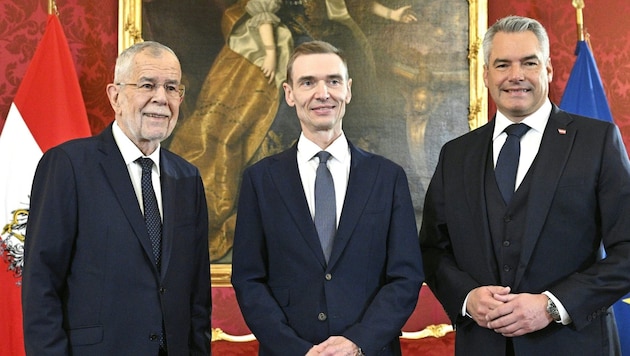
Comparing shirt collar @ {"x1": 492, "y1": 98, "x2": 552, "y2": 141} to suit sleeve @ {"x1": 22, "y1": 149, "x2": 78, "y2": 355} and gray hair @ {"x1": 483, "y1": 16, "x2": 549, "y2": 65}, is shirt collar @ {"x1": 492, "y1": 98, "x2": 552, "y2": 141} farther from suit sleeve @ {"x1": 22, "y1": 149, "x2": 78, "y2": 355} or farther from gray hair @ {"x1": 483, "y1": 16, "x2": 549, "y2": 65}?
suit sleeve @ {"x1": 22, "y1": 149, "x2": 78, "y2": 355}

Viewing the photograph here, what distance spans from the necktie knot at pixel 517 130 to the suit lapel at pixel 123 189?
1408 millimetres

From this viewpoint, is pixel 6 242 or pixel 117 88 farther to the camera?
pixel 6 242

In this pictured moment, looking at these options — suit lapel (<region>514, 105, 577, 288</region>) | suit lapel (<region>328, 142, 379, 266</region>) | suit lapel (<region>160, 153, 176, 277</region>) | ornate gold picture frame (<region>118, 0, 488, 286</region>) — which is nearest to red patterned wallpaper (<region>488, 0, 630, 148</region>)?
ornate gold picture frame (<region>118, 0, 488, 286</region>)

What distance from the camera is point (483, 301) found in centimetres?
247

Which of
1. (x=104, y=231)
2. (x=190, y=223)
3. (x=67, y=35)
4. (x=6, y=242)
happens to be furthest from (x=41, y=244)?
(x=67, y=35)

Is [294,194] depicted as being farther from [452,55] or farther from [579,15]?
[579,15]

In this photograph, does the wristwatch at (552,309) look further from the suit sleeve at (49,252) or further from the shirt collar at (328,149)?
the suit sleeve at (49,252)

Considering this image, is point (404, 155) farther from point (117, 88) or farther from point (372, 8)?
point (117, 88)

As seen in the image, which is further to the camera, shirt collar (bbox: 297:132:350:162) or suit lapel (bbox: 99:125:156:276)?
shirt collar (bbox: 297:132:350:162)

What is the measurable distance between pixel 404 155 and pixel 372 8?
36.7 inches

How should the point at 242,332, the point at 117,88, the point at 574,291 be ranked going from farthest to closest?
the point at 242,332
the point at 117,88
the point at 574,291

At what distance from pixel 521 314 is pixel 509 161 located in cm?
59

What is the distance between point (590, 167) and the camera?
2.56 m

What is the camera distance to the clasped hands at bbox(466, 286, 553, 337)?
7.93 feet
